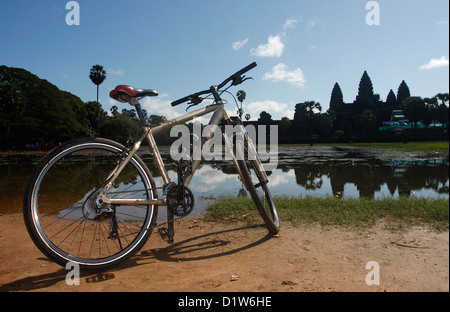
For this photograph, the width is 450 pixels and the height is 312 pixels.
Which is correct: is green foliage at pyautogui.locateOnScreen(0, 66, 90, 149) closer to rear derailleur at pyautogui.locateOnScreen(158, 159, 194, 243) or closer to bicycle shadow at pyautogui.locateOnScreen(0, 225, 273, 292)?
bicycle shadow at pyautogui.locateOnScreen(0, 225, 273, 292)

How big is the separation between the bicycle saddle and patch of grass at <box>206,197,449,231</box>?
6.62 ft

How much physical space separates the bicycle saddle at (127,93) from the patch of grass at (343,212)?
2019mm

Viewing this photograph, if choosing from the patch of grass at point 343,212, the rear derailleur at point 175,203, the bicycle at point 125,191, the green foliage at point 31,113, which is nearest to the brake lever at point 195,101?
the bicycle at point 125,191

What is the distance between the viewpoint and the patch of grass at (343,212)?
3.33 meters

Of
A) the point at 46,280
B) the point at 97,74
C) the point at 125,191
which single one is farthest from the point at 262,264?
the point at 97,74

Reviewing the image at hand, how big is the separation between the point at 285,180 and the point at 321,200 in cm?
326

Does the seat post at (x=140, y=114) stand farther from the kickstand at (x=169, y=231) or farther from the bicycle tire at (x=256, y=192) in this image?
the bicycle tire at (x=256, y=192)

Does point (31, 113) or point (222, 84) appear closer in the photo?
point (222, 84)

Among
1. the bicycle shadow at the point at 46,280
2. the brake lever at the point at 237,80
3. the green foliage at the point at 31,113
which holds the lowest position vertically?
the bicycle shadow at the point at 46,280

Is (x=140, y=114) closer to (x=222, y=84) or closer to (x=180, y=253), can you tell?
(x=222, y=84)

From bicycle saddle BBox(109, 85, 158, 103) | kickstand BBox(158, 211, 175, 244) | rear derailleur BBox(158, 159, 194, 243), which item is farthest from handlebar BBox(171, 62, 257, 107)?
kickstand BBox(158, 211, 175, 244)

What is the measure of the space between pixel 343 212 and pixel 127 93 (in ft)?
10.00

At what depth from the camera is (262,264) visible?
2.42m
